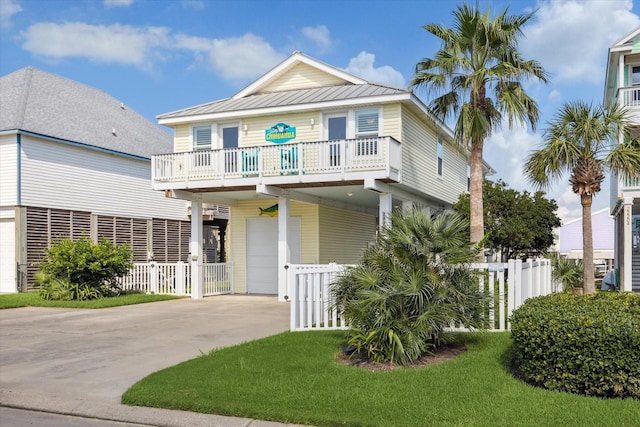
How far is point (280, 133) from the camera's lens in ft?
62.9

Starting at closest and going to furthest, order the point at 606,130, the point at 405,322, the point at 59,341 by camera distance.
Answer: the point at 405,322 < the point at 59,341 < the point at 606,130

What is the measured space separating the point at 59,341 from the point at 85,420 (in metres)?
4.99

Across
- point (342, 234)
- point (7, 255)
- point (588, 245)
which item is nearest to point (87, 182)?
point (7, 255)

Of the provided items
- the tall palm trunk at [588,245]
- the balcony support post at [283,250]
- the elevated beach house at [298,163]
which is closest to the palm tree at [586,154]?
the tall palm trunk at [588,245]

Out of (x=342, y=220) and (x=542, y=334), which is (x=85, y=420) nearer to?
(x=542, y=334)

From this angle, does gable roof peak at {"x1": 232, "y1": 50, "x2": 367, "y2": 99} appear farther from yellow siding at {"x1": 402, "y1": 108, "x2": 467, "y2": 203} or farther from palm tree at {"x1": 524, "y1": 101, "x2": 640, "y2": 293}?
palm tree at {"x1": 524, "y1": 101, "x2": 640, "y2": 293}

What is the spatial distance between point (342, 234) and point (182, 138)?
6.97 meters

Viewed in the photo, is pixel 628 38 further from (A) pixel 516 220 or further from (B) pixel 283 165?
(B) pixel 283 165

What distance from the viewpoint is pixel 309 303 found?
10.6 metres

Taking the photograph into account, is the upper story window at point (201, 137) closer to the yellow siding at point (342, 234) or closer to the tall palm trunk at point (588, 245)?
the yellow siding at point (342, 234)

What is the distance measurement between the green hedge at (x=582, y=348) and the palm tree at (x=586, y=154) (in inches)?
376

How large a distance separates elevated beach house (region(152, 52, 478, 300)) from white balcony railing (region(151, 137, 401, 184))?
33mm

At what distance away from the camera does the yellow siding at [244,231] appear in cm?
2020

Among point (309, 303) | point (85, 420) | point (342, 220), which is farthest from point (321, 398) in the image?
point (342, 220)
